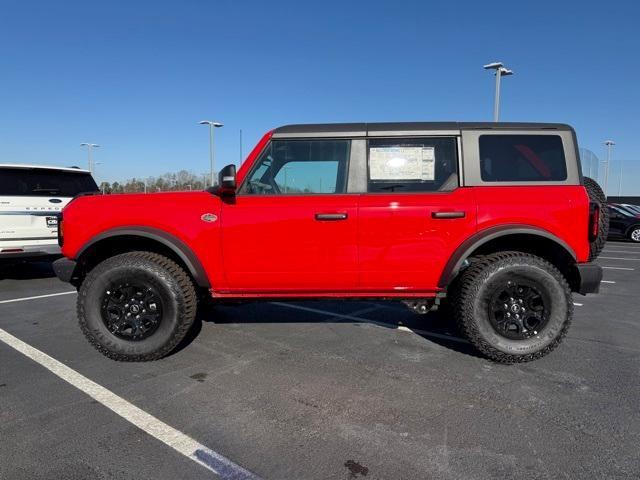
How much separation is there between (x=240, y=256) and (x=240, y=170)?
2.46 feet

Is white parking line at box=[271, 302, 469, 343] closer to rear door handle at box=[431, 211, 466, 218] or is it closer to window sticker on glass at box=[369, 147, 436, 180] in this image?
rear door handle at box=[431, 211, 466, 218]

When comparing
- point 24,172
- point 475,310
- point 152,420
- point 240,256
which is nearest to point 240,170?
point 240,256

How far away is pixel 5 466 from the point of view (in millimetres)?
2301

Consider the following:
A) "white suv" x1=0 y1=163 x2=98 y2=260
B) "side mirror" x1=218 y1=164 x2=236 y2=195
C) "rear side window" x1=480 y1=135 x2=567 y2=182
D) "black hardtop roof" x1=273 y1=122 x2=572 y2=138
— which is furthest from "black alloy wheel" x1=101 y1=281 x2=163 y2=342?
"white suv" x1=0 y1=163 x2=98 y2=260

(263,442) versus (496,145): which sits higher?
(496,145)

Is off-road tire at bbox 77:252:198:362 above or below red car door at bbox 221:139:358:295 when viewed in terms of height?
below

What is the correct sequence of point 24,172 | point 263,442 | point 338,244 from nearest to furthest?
point 263,442 < point 338,244 < point 24,172

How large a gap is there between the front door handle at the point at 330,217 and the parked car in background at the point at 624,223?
16811 mm

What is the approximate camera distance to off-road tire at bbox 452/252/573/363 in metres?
3.62

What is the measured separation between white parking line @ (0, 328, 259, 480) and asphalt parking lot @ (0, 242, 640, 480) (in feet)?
0.04

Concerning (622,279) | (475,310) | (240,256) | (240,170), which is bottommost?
(622,279)

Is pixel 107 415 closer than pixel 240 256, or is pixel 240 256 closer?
pixel 107 415

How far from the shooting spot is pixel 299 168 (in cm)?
383

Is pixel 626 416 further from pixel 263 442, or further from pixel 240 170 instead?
pixel 240 170
